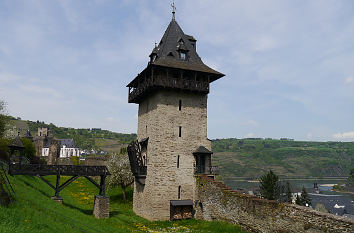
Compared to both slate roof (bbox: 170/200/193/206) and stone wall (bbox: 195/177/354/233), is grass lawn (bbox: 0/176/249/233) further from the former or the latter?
slate roof (bbox: 170/200/193/206)

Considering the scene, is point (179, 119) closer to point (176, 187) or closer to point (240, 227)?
point (176, 187)

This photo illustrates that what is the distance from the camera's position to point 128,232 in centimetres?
1534

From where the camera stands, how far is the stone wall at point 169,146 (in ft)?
69.9

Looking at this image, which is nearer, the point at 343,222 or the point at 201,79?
the point at 343,222

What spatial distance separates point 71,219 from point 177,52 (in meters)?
16.0

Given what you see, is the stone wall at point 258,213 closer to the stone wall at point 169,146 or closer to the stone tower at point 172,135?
the stone tower at point 172,135

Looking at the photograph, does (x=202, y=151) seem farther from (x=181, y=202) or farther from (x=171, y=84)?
(x=171, y=84)

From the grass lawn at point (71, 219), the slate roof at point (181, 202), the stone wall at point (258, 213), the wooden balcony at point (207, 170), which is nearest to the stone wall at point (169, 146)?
the slate roof at point (181, 202)

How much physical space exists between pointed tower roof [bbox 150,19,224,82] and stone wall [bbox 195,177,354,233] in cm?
958

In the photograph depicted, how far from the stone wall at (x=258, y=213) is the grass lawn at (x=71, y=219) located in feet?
2.74

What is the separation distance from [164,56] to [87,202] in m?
16.1

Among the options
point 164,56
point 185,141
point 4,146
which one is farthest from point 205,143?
point 4,146

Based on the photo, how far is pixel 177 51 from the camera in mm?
23938

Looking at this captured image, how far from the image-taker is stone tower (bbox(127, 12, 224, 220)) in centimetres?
2142
